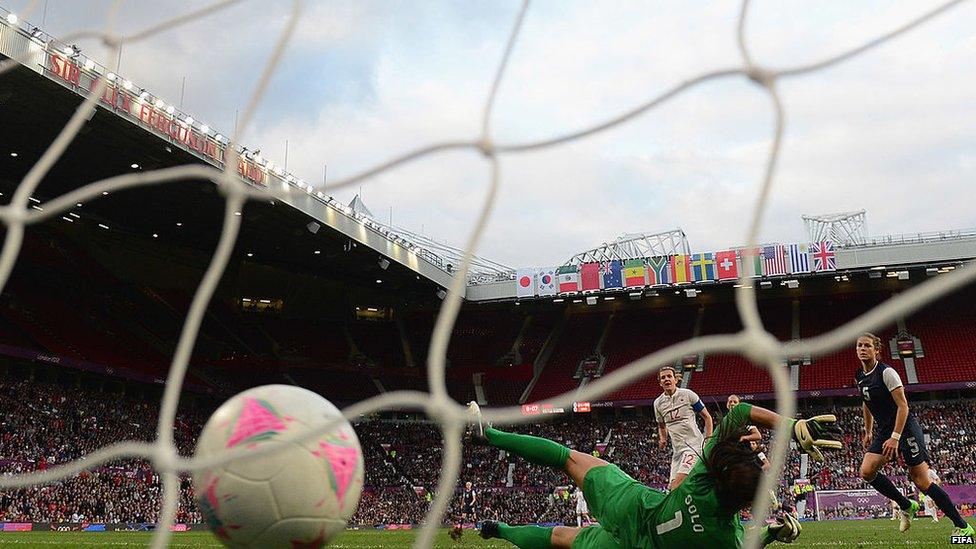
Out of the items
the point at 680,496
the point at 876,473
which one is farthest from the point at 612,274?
the point at 680,496

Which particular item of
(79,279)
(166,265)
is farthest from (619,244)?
(79,279)

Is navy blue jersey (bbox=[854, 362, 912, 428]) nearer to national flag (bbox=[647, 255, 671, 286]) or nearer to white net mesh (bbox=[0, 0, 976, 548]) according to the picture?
white net mesh (bbox=[0, 0, 976, 548])

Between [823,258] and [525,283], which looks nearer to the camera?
[823,258]

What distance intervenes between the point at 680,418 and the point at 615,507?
3.63m

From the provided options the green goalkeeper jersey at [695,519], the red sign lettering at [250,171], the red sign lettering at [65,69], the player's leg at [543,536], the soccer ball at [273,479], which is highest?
the red sign lettering at [65,69]

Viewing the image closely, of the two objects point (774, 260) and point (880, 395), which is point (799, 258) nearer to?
point (774, 260)

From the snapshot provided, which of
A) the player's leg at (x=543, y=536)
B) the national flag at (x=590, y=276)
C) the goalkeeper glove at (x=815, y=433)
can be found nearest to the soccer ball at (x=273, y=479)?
the player's leg at (x=543, y=536)

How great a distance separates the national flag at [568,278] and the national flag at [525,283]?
40.5 inches

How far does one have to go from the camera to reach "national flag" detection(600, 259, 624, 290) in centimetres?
2898

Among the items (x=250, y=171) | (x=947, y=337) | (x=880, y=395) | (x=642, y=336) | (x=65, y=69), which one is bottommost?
(x=880, y=395)

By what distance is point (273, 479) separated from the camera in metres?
2.91

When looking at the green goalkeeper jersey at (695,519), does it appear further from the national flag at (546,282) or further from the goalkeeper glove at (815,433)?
the national flag at (546,282)

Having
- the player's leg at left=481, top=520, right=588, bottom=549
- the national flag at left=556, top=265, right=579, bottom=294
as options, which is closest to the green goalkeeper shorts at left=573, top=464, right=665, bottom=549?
the player's leg at left=481, top=520, right=588, bottom=549

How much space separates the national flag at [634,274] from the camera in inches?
1133
